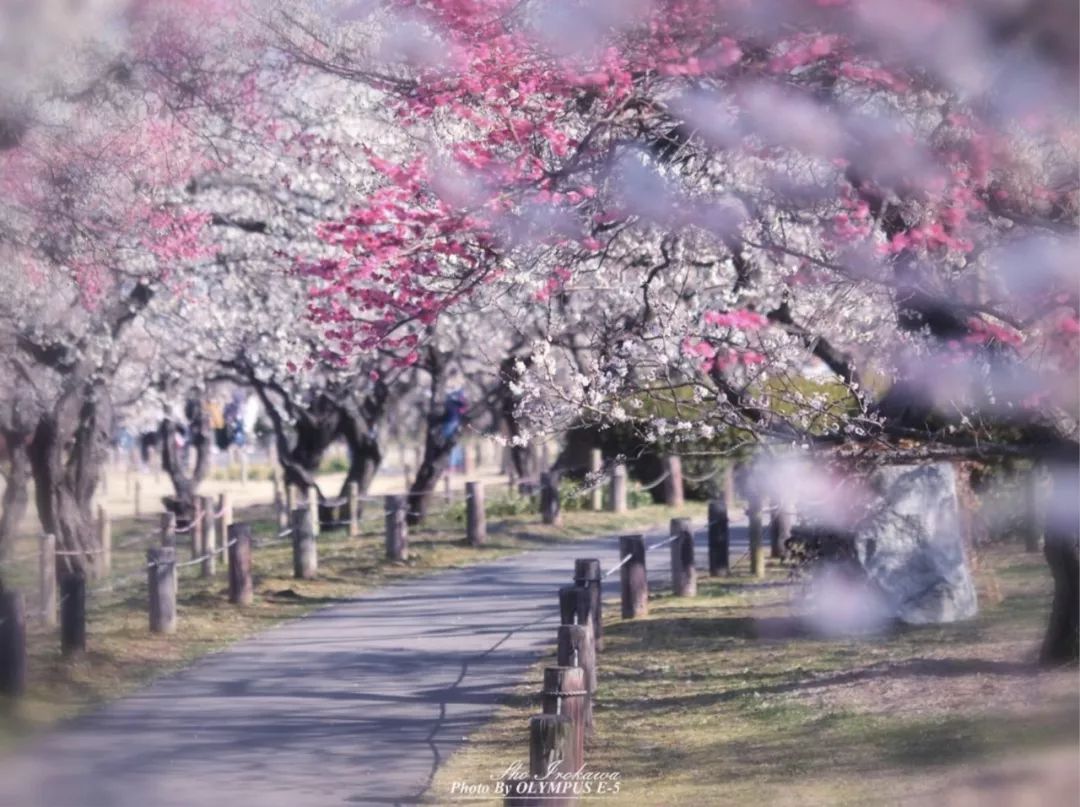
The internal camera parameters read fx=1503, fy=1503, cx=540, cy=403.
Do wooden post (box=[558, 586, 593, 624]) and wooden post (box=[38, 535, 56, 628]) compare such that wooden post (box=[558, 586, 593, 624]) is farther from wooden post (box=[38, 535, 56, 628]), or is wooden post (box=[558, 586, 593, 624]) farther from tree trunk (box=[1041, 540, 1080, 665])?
wooden post (box=[38, 535, 56, 628])

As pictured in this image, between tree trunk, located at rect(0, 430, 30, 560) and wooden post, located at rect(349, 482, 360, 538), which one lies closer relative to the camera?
tree trunk, located at rect(0, 430, 30, 560)

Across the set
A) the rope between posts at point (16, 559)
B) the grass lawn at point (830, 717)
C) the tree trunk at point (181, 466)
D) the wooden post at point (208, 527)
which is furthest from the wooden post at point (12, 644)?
the tree trunk at point (181, 466)

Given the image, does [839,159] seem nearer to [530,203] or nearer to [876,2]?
[876,2]

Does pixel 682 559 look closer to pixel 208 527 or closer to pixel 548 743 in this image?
pixel 548 743

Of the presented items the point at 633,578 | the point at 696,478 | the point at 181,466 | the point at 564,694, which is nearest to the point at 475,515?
the point at 633,578

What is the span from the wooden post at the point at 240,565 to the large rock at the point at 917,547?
660 cm

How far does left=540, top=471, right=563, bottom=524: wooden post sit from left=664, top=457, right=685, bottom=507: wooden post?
3.52m

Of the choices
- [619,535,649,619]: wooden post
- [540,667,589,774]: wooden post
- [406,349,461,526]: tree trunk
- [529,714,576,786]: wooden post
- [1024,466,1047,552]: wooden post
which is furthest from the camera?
[406,349,461,526]: tree trunk

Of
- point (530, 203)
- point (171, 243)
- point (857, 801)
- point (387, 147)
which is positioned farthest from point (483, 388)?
point (857, 801)

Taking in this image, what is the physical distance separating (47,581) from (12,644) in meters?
4.68

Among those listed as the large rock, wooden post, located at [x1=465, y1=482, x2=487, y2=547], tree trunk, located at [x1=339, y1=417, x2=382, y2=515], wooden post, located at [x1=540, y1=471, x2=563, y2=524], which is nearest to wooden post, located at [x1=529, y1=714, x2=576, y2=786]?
the large rock

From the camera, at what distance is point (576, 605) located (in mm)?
10711

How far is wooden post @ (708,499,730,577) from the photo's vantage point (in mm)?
16797

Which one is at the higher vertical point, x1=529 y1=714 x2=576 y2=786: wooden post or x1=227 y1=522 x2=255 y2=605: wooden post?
x1=227 y1=522 x2=255 y2=605: wooden post
